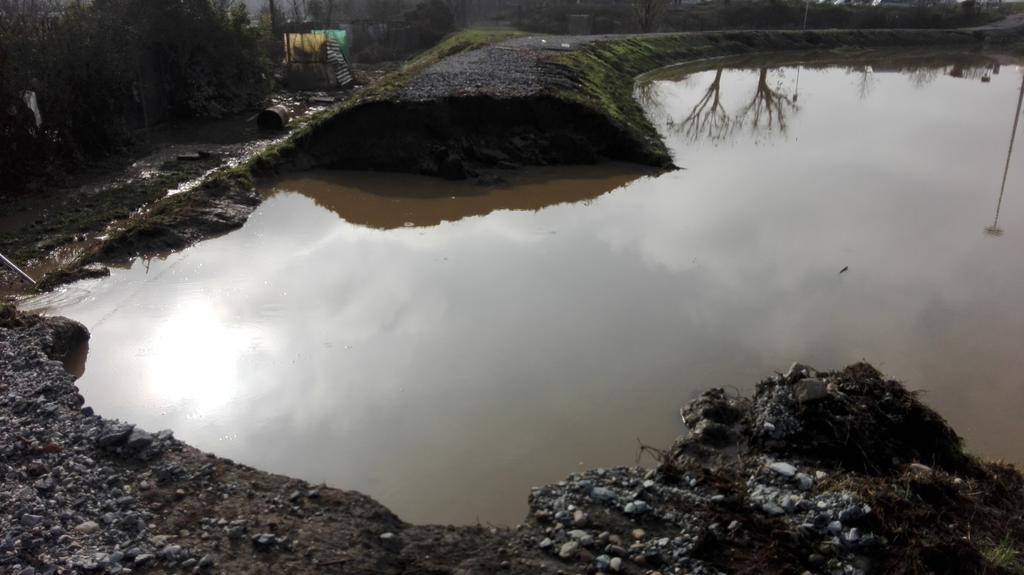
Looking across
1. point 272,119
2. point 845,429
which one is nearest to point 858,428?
point 845,429

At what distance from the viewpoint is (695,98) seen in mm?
24406

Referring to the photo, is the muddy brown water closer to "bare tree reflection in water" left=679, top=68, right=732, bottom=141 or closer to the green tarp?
"bare tree reflection in water" left=679, top=68, right=732, bottom=141

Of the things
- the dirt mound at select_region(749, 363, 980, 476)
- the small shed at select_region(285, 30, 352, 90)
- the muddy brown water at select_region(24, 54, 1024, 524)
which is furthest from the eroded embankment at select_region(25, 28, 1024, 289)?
the dirt mound at select_region(749, 363, 980, 476)

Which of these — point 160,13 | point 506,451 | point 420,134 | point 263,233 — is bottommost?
point 506,451

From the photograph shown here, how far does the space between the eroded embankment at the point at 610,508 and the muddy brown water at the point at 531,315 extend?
2.26ft

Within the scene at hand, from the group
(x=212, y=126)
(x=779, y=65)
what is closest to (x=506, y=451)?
(x=212, y=126)

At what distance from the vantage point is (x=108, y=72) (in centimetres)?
1578

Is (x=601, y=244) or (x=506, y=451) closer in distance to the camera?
(x=506, y=451)

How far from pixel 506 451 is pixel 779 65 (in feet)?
103

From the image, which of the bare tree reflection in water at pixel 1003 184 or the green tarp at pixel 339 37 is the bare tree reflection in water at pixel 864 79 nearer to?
the bare tree reflection in water at pixel 1003 184

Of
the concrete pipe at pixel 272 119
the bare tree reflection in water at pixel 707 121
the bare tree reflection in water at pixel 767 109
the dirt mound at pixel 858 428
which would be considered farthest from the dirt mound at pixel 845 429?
the concrete pipe at pixel 272 119

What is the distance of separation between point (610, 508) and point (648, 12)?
125ft

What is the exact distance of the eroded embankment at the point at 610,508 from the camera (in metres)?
4.70

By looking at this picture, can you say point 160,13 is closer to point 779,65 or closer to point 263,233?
point 263,233
